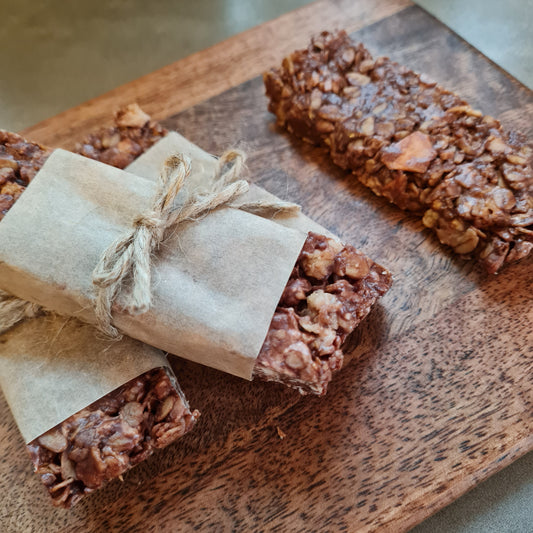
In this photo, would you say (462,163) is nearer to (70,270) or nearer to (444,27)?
(444,27)

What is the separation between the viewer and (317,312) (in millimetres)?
1115

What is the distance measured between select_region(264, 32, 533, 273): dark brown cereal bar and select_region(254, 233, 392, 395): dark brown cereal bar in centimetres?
30

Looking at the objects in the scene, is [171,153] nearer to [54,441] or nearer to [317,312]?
[317,312]

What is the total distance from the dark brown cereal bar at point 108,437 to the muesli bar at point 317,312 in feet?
0.67

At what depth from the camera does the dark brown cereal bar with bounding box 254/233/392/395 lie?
107 centimetres

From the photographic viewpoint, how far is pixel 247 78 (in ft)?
5.85

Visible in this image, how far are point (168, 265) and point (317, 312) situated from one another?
0.32m

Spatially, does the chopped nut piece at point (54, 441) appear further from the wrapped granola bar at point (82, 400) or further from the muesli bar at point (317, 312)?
the muesli bar at point (317, 312)

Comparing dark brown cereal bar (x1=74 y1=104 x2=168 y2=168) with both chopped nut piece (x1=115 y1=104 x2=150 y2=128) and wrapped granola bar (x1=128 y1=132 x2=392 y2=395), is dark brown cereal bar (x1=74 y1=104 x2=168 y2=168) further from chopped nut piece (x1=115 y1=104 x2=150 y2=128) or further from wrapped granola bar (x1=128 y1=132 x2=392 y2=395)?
wrapped granola bar (x1=128 y1=132 x2=392 y2=395)

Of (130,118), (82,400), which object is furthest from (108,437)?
(130,118)

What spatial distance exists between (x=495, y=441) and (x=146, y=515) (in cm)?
76

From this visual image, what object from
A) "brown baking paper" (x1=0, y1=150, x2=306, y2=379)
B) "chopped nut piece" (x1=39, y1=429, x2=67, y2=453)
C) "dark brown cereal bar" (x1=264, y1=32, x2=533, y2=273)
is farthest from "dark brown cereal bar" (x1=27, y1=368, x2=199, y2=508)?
"dark brown cereal bar" (x1=264, y1=32, x2=533, y2=273)

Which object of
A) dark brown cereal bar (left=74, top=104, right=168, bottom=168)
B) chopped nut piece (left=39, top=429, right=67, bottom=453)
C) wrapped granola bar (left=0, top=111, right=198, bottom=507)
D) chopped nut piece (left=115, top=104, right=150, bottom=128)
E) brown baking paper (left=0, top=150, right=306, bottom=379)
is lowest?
chopped nut piece (left=39, top=429, right=67, bottom=453)

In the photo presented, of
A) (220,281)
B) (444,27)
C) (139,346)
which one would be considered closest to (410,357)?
(220,281)
